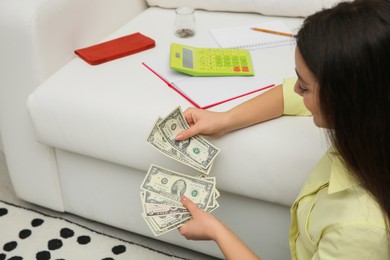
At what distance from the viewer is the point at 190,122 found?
4.43 feet

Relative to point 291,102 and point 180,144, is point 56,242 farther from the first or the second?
point 291,102

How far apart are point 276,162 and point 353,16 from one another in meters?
0.48

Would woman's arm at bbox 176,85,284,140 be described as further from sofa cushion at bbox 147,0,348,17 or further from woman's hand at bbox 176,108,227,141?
→ sofa cushion at bbox 147,0,348,17

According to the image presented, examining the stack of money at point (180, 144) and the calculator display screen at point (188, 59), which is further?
the calculator display screen at point (188, 59)

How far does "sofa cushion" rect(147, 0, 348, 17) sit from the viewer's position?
71.1 inches

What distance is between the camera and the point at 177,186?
4.29 ft

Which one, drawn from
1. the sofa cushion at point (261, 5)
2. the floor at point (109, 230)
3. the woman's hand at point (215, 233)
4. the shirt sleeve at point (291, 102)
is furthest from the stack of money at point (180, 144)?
the sofa cushion at point (261, 5)

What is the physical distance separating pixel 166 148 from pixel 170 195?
0.12 m

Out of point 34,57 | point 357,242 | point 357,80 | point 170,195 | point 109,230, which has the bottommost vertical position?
point 109,230

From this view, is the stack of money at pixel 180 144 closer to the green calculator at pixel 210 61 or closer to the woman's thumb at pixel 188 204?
the woman's thumb at pixel 188 204

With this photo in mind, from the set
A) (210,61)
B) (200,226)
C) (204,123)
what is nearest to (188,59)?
(210,61)

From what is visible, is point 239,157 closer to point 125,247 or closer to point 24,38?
point 125,247

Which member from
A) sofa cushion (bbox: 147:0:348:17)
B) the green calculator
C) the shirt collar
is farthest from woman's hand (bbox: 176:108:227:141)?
sofa cushion (bbox: 147:0:348:17)

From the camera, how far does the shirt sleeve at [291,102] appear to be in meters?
1.32
